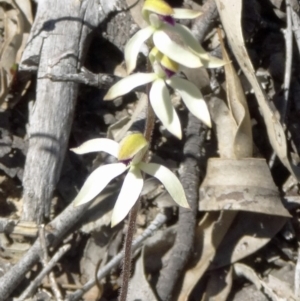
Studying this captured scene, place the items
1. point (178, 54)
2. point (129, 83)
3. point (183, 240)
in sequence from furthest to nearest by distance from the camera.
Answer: point (183, 240)
point (129, 83)
point (178, 54)

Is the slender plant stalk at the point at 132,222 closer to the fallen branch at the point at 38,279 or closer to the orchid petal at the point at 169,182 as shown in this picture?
the orchid petal at the point at 169,182

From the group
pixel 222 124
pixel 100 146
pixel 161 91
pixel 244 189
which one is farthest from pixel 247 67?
pixel 100 146

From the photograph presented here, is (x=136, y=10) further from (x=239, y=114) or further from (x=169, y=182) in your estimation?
(x=169, y=182)

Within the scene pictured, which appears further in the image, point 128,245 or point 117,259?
point 117,259

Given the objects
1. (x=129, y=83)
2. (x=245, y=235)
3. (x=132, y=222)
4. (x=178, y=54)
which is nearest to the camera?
(x=178, y=54)

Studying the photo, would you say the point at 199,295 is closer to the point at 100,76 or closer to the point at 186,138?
the point at 186,138

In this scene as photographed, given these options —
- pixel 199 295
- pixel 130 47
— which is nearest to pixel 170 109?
pixel 130 47

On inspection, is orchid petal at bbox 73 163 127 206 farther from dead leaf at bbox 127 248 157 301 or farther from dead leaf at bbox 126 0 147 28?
dead leaf at bbox 126 0 147 28
